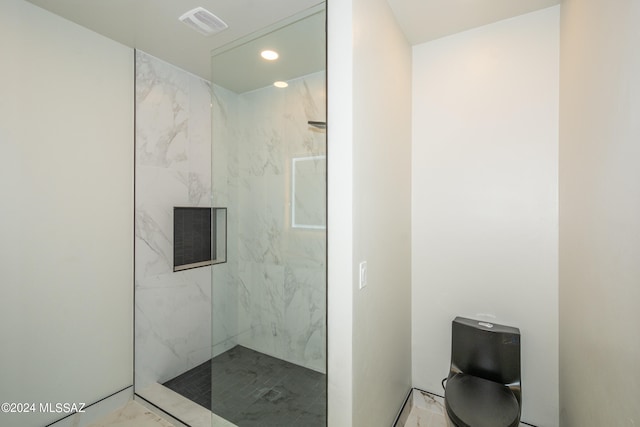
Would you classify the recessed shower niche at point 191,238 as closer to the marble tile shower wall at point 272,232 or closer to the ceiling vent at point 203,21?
the marble tile shower wall at point 272,232

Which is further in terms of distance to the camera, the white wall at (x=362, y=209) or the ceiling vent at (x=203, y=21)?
the ceiling vent at (x=203, y=21)

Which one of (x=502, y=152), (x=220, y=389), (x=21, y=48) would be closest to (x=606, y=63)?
(x=502, y=152)

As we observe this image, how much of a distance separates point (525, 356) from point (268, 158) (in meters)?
2.04

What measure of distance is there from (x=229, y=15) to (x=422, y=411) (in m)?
2.99

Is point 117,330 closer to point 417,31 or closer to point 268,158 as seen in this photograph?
point 268,158

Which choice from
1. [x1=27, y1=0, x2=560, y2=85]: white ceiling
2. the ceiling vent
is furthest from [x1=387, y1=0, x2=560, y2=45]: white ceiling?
the ceiling vent

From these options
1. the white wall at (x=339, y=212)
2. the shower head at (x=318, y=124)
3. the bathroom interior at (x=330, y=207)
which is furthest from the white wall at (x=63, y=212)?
the white wall at (x=339, y=212)

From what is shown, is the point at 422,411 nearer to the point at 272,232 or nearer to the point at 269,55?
the point at 272,232

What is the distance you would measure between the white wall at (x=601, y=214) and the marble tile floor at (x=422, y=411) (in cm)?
70

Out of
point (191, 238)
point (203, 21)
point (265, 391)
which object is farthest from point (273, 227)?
point (203, 21)

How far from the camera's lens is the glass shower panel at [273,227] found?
53.1 inches

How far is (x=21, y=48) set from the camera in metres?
1.52

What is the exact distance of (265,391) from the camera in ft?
4.88

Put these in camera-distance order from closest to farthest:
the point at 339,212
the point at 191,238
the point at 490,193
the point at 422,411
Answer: the point at 339,212, the point at 490,193, the point at 422,411, the point at 191,238
